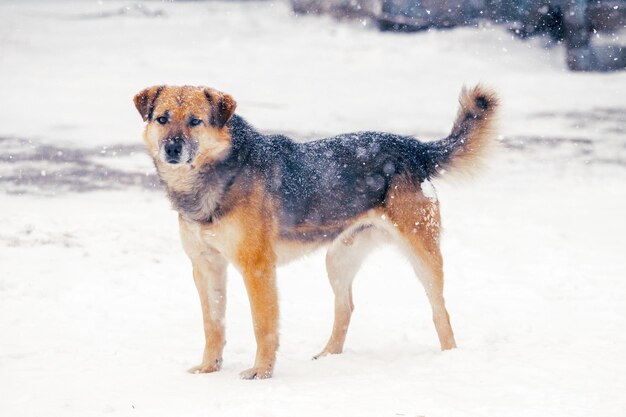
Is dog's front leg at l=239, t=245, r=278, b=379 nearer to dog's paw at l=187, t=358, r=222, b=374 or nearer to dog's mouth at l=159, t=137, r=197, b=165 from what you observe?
dog's paw at l=187, t=358, r=222, b=374

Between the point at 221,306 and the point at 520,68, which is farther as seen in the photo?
the point at 520,68

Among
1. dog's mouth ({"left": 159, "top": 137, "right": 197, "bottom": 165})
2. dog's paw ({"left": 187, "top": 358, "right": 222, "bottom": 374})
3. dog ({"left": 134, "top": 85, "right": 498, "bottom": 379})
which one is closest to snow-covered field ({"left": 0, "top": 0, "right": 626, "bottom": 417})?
dog's paw ({"left": 187, "top": 358, "right": 222, "bottom": 374})

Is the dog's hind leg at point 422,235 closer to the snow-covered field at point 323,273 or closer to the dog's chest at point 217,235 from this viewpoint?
the snow-covered field at point 323,273

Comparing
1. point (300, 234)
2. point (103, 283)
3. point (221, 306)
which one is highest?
point (300, 234)

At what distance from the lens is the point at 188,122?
5508mm

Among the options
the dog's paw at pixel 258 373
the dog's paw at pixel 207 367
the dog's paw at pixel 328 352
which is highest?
the dog's paw at pixel 258 373

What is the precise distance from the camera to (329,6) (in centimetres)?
2552

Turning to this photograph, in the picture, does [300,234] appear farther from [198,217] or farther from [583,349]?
[583,349]

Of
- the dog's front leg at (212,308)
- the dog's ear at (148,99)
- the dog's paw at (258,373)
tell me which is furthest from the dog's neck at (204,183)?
the dog's paw at (258,373)

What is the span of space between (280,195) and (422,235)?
1.06m

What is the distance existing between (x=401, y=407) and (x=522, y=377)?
91 cm

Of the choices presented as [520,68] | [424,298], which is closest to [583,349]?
[424,298]

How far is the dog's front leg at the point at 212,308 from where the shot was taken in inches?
230

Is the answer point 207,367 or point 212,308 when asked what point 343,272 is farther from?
point 207,367
